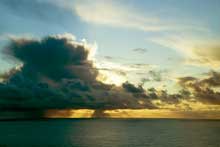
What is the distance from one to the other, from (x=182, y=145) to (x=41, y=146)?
5933 cm

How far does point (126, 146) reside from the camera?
5763 inches

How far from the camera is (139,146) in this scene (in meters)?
144

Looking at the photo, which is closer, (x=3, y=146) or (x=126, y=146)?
(x=3, y=146)

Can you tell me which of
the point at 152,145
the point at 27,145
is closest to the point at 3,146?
the point at 27,145

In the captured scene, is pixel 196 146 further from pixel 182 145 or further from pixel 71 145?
pixel 71 145

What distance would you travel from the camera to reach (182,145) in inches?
5896

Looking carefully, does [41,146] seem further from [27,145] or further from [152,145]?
[152,145]

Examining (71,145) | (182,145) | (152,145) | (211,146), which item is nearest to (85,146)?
(71,145)

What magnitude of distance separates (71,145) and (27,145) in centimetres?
1816

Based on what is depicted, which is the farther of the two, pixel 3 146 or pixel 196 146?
pixel 196 146

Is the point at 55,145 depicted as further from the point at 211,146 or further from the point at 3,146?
the point at 211,146

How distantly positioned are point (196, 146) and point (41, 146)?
211 ft

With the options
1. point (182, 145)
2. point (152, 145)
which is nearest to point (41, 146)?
point (152, 145)

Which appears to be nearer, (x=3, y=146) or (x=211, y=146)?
(x=3, y=146)
